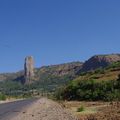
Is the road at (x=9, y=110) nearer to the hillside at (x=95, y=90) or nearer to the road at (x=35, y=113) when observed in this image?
the road at (x=35, y=113)

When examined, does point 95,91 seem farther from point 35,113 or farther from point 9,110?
point 35,113

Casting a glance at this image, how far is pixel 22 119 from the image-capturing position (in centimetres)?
2681

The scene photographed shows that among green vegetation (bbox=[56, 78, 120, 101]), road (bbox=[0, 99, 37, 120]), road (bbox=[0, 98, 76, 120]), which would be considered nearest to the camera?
road (bbox=[0, 98, 76, 120])

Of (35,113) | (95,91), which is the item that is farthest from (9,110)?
(95,91)

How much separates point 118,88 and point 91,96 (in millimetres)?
3566

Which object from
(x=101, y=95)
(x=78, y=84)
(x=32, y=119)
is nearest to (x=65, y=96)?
(x=78, y=84)

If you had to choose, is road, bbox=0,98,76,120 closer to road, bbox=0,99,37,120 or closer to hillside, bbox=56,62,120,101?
road, bbox=0,99,37,120

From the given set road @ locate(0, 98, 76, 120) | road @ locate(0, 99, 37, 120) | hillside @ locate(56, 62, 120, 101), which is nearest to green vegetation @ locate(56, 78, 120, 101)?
hillside @ locate(56, 62, 120, 101)

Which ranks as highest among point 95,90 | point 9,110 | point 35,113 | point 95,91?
point 95,90

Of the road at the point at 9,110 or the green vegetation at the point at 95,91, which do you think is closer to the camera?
the road at the point at 9,110

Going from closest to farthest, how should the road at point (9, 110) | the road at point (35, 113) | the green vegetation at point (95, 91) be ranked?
the road at point (35, 113) < the road at point (9, 110) < the green vegetation at point (95, 91)

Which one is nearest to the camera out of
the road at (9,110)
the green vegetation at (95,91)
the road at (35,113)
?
the road at (35,113)

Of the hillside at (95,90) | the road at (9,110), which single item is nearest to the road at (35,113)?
the road at (9,110)

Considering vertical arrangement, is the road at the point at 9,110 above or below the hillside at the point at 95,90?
below
